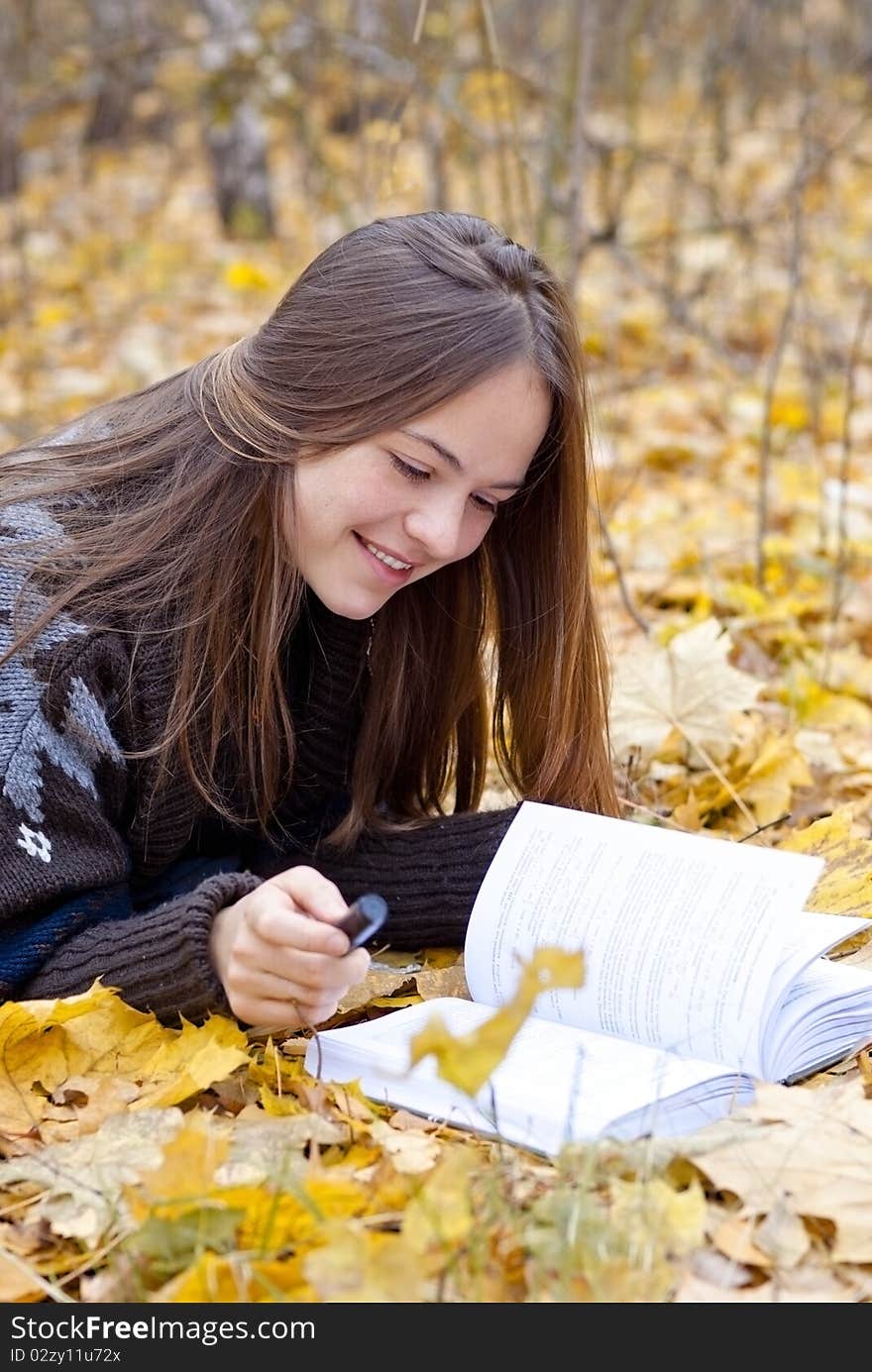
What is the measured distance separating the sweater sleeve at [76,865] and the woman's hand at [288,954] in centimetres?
5

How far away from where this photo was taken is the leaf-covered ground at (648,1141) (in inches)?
37.9

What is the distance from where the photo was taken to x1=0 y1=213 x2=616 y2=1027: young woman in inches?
56.2

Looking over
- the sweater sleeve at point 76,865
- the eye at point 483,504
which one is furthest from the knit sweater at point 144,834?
the eye at point 483,504

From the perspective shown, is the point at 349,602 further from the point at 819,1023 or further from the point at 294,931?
the point at 819,1023

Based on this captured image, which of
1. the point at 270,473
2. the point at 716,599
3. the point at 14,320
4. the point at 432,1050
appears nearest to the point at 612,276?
the point at 14,320

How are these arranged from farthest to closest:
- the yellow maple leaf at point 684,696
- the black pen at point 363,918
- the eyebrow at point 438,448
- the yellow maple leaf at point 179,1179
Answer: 1. the yellow maple leaf at point 684,696
2. the eyebrow at point 438,448
3. the black pen at point 363,918
4. the yellow maple leaf at point 179,1179

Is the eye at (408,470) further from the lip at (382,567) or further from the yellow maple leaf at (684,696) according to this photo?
the yellow maple leaf at (684,696)

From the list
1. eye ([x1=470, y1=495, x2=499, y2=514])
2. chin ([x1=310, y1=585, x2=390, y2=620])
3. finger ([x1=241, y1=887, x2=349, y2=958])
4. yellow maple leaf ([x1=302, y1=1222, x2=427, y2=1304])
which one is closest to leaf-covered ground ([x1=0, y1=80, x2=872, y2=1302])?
yellow maple leaf ([x1=302, y1=1222, x2=427, y2=1304])

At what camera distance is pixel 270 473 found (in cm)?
157

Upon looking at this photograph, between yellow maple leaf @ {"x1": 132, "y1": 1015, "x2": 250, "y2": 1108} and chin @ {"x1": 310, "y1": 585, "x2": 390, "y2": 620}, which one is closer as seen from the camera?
yellow maple leaf @ {"x1": 132, "y1": 1015, "x2": 250, "y2": 1108}

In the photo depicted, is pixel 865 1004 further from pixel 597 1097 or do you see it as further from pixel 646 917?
pixel 597 1097

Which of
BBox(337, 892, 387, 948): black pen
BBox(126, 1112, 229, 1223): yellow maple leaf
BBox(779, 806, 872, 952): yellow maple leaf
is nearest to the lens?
BBox(126, 1112, 229, 1223): yellow maple leaf

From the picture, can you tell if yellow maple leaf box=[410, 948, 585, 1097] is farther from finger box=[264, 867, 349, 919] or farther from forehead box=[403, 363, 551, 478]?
forehead box=[403, 363, 551, 478]
